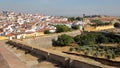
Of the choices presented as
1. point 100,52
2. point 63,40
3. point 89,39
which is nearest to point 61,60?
point 100,52

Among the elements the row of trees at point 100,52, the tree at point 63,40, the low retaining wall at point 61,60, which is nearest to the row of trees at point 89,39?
the tree at point 63,40

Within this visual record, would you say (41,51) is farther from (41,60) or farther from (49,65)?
(49,65)

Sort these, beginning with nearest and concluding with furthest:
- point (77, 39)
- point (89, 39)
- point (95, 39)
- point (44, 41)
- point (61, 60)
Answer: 1. point (61, 60)
2. point (44, 41)
3. point (89, 39)
4. point (77, 39)
5. point (95, 39)

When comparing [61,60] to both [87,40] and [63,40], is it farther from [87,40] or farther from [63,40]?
[87,40]

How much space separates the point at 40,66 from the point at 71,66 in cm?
153

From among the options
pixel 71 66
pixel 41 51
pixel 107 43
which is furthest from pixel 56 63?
pixel 107 43

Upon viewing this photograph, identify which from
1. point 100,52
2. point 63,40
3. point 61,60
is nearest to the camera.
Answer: point 61,60

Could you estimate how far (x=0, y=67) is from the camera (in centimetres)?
1090

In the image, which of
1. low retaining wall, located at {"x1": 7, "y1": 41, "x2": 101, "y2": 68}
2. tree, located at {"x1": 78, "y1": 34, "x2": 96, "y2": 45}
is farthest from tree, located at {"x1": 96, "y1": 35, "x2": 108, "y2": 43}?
low retaining wall, located at {"x1": 7, "y1": 41, "x2": 101, "y2": 68}

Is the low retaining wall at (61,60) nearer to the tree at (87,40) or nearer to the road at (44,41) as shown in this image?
the road at (44,41)

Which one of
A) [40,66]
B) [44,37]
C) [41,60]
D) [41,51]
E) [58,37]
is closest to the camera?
[40,66]

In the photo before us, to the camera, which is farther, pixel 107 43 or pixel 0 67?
pixel 107 43

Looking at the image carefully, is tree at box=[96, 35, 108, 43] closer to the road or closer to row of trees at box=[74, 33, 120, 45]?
row of trees at box=[74, 33, 120, 45]

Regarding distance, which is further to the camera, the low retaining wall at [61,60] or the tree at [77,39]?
the tree at [77,39]
